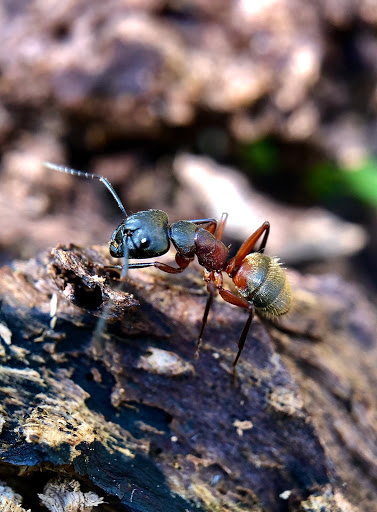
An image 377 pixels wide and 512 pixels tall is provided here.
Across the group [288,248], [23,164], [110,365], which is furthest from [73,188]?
[110,365]

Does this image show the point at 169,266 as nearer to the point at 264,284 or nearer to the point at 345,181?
the point at 264,284

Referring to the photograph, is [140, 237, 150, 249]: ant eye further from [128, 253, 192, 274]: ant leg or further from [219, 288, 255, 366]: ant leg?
[219, 288, 255, 366]: ant leg

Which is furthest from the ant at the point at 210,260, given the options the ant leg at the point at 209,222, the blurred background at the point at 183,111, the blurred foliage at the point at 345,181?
the blurred foliage at the point at 345,181

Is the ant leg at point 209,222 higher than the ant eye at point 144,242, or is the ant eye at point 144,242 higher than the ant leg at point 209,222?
the ant eye at point 144,242

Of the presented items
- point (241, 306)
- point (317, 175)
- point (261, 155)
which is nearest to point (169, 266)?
point (241, 306)

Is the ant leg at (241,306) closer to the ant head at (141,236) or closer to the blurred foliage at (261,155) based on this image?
the ant head at (141,236)

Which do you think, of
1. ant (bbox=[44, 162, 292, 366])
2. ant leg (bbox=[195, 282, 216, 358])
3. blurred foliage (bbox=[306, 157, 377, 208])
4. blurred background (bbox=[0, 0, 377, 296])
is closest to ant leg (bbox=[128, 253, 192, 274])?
ant (bbox=[44, 162, 292, 366])
